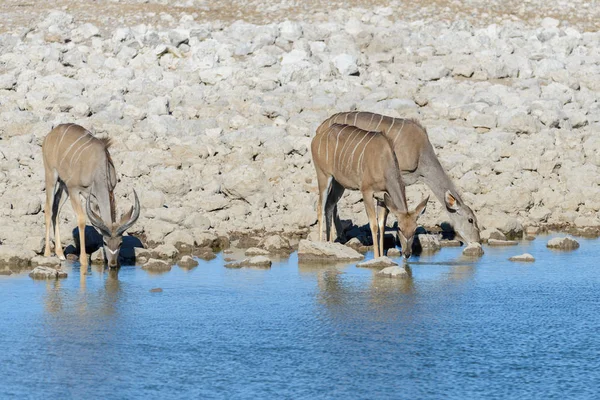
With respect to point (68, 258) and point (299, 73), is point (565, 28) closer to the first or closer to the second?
point (299, 73)

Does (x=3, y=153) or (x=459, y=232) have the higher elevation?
(x=3, y=153)

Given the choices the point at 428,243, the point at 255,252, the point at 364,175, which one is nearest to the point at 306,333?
the point at 255,252

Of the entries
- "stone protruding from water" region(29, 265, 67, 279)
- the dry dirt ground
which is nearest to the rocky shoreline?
the dry dirt ground

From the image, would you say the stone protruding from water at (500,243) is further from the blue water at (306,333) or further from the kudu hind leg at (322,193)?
the kudu hind leg at (322,193)

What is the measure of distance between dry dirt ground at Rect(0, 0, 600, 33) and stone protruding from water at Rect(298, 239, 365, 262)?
523 inches

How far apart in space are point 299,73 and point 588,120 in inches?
219

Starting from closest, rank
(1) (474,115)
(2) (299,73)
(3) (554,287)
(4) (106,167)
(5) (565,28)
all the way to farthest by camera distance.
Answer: (3) (554,287) < (4) (106,167) < (1) (474,115) < (2) (299,73) < (5) (565,28)

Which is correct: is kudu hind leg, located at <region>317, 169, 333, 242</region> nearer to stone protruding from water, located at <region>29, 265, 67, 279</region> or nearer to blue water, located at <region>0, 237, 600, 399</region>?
blue water, located at <region>0, 237, 600, 399</region>

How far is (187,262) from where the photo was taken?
1297cm

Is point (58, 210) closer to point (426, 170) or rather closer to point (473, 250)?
point (426, 170)

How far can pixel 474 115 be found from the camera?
20.2 metres

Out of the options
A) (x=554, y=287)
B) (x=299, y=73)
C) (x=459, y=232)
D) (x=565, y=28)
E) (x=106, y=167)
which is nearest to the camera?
(x=554, y=287)

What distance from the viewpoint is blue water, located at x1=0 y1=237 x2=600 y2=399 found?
7992 mm

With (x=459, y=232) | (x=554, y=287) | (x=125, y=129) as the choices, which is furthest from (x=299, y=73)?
(x=554, y=287)
